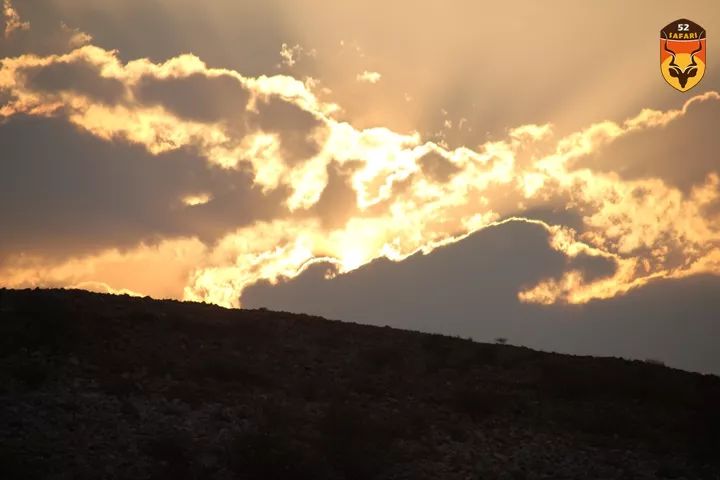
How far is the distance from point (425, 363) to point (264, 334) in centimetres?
766

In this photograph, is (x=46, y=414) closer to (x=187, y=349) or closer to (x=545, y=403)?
(x=187, y=349)

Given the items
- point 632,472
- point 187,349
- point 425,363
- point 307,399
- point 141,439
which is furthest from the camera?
point 425,363

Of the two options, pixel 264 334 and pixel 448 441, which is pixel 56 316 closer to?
pixel 264 334

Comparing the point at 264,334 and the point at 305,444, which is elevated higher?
the point at 264,334

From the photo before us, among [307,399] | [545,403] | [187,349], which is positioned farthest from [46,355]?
[545,403]

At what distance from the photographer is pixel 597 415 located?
121 ft

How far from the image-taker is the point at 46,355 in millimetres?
33938

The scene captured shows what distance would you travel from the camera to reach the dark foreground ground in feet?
95.9

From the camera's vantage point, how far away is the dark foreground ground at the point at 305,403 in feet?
95.9

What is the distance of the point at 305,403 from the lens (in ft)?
113

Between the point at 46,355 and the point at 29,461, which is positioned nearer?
the point at 29,461

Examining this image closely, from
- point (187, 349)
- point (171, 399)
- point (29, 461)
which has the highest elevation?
point (187, 349)

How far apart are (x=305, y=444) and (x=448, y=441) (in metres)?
5.71

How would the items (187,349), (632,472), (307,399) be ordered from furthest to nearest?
(187,349) < (307,399) < (632,472)
